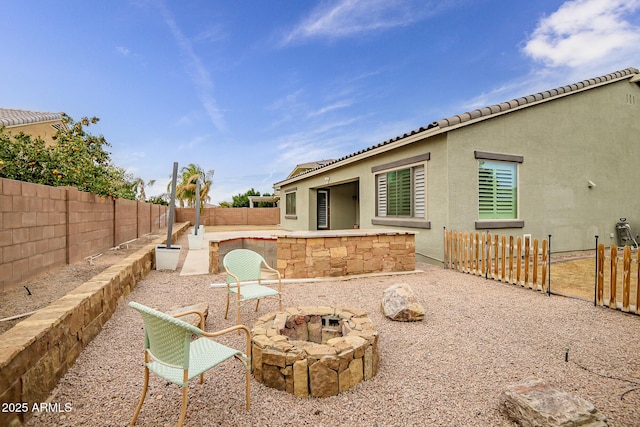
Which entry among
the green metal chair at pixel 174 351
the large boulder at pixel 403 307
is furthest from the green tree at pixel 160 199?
the green metal chair at pixel 174 351

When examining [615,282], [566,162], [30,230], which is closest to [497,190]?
[566,162]

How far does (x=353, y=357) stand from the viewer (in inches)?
99.5

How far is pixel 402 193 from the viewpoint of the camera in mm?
8703

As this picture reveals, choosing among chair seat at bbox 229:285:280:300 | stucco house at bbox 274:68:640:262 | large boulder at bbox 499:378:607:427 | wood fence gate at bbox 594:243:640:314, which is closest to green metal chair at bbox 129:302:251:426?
chair seat at bbox 229:285:280:300

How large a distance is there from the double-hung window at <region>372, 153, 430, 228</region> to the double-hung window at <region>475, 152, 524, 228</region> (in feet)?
4.43

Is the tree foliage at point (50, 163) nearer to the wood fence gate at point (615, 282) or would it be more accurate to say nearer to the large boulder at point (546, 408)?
the large boulder at point (546, 408)

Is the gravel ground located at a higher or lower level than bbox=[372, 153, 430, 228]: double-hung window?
lower

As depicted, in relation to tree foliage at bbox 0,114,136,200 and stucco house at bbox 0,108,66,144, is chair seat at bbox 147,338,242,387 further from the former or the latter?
stucco house at bbox 0,108,66,144

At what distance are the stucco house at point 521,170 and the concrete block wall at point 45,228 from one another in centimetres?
748

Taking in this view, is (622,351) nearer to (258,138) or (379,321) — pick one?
(379,321)

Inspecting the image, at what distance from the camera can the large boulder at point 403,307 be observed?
3955 mm

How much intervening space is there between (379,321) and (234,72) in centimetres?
1517

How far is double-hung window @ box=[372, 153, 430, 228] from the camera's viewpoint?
319 inches

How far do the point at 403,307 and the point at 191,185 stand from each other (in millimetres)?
26326
